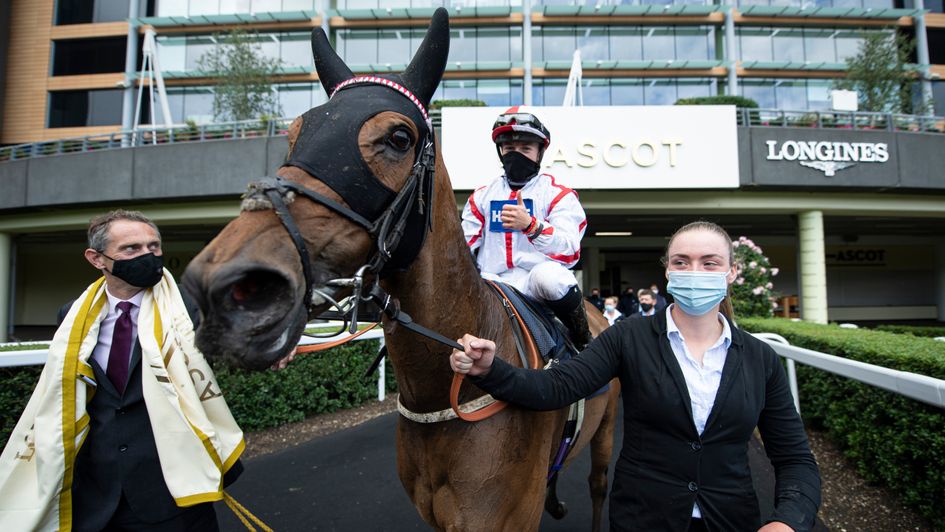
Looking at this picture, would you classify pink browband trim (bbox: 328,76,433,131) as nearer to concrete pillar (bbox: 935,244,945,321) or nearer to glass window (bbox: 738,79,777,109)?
glass window (bbox: 738,79,777,109)

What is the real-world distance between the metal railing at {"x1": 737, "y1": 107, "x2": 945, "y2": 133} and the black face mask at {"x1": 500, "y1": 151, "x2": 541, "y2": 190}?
1353 cm

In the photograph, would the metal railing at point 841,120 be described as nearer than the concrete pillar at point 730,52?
Yes

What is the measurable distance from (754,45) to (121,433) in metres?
34.2

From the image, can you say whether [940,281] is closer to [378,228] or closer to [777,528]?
[777,528]

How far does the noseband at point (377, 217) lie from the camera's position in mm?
1047

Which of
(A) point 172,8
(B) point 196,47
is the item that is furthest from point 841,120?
A: (A) point 172,8

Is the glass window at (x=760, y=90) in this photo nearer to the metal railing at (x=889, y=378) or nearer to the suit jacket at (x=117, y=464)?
the metal railing at (x=889, y=378)

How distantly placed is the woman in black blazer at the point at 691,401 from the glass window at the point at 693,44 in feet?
99.7

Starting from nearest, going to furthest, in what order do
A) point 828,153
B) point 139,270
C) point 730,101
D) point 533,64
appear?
point 139,270 < point 828,153 < point 730,101 < point 533,64

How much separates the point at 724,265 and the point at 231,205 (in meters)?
15.4

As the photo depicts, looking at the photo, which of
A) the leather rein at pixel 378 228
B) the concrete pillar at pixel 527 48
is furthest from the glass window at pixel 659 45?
the leather rein at pixel 378 228

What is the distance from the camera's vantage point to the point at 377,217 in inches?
49.4

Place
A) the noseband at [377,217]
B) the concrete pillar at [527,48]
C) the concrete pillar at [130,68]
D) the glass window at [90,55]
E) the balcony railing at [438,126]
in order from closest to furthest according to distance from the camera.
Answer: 1. the noseband at [377,217]
2. the balcony railing at [438,126]
3. the concrete pillar at [130,68]
4. the concrete pillar at [527,48]
5. the glass window at [90,55]

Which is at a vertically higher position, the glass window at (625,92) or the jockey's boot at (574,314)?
the glass window at (625,92)
